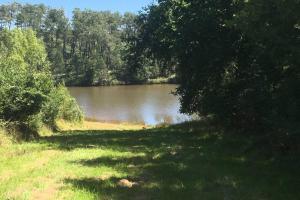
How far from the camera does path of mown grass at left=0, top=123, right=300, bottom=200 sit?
423 inches

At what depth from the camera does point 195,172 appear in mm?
13273

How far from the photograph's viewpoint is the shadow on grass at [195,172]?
10.9 meters

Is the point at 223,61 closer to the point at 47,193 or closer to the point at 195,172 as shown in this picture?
the point at 195,172

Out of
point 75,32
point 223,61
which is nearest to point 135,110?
point 223,61

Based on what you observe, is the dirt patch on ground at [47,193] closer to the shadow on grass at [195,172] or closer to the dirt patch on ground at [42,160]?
the shadow on grass at [195,172]

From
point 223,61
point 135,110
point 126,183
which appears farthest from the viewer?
point 135,110

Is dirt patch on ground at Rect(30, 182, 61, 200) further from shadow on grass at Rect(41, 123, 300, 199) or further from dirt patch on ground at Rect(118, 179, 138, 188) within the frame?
dirt patch on ground at Rect(118, 179, 138, 188)

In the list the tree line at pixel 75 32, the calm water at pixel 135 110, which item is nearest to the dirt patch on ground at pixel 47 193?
the calm water at pixel 135 110

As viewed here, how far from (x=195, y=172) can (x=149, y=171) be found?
3.83 feet

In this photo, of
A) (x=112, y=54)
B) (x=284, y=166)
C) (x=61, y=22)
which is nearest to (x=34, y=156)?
(x=284, y=166)

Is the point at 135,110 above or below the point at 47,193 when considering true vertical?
below

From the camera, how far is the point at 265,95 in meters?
18.1

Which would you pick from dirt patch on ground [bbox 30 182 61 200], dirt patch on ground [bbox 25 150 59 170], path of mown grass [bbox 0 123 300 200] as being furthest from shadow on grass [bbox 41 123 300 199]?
dirt patch on ground [bbox 25 150 59 170]

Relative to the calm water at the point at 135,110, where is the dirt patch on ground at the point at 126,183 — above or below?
above
